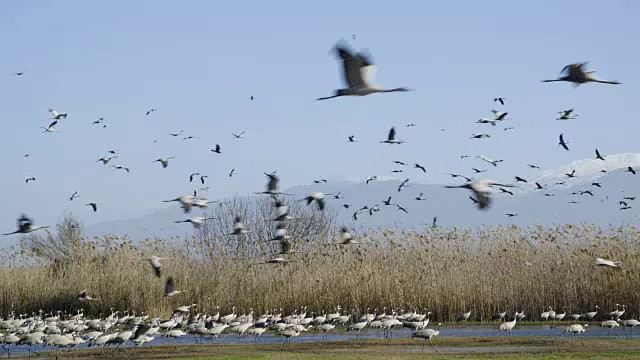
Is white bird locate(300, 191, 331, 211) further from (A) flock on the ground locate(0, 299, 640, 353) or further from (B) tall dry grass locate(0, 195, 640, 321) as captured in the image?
(B) tall dry grass locate(0, 195, 640, 321)

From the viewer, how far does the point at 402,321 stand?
33.0 m

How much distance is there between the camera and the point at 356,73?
16062 mm

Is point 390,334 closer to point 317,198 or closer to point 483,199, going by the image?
point 317,198

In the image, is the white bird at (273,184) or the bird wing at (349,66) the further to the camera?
the white bird at (273,184)

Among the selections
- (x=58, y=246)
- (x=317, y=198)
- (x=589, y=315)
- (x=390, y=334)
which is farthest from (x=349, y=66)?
(x=58, y=246)

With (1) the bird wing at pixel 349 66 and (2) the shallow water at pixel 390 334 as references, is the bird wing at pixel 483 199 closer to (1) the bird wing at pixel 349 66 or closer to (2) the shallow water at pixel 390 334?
(1) the bird wing at pixel 349 66

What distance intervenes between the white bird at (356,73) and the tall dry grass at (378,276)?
68.3 feet

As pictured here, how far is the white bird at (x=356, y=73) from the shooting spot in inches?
625

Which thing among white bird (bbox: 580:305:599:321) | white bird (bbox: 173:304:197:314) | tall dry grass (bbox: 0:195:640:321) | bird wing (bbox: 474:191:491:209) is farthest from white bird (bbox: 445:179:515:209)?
white bird (bbox: 173:304:197:314)

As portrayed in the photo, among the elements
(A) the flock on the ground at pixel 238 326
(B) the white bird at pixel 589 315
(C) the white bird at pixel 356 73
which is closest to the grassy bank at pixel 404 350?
(A) the flock on the ground at pixel 238 326

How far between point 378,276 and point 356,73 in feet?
70.9

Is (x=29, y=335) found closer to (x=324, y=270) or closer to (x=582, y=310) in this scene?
(x=324, y=270)

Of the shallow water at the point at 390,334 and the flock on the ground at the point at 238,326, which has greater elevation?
the flock on the ground at the point at 238,326

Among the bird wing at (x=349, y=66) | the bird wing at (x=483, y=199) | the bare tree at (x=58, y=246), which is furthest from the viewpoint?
the bare tree at (x=58, y=246)
